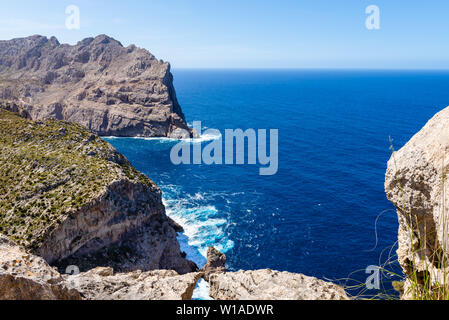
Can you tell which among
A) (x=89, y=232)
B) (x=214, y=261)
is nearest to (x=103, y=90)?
(x=214, y=261)

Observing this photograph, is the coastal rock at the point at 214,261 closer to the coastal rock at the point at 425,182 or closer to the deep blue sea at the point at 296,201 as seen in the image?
the deep blue sea at the point at 296,201

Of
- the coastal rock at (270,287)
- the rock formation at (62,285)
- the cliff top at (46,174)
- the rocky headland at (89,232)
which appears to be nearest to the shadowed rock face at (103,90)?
the rocky headland at (89,232)

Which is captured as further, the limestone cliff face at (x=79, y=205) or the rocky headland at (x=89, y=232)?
the limestone cliff face at (x=79, y=205)

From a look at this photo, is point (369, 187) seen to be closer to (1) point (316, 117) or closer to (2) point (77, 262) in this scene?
(2) point (77, 262)

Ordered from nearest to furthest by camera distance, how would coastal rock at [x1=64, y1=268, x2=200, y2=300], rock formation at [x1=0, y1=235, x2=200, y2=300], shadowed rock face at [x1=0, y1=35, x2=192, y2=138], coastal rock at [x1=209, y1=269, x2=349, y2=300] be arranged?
coastal rock at [x1=209, y1=269, x2=349, y2=300] → rock formation at [x1=0, y1=235, x2=200, y2=300] → coastal rock at [x1=64, y1=268, x2=200, y2=300] → shadowed rock face at [x1=0, y1=35, x2=192, y2=138]

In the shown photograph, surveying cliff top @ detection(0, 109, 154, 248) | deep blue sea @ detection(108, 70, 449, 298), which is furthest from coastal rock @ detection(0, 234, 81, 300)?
cliff top @ detection(0, 109, 154, 248)

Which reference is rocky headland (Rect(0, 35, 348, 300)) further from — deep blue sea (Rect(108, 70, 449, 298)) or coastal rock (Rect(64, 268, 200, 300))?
deep blue sea (Rect(108, 70, 449, 298))
